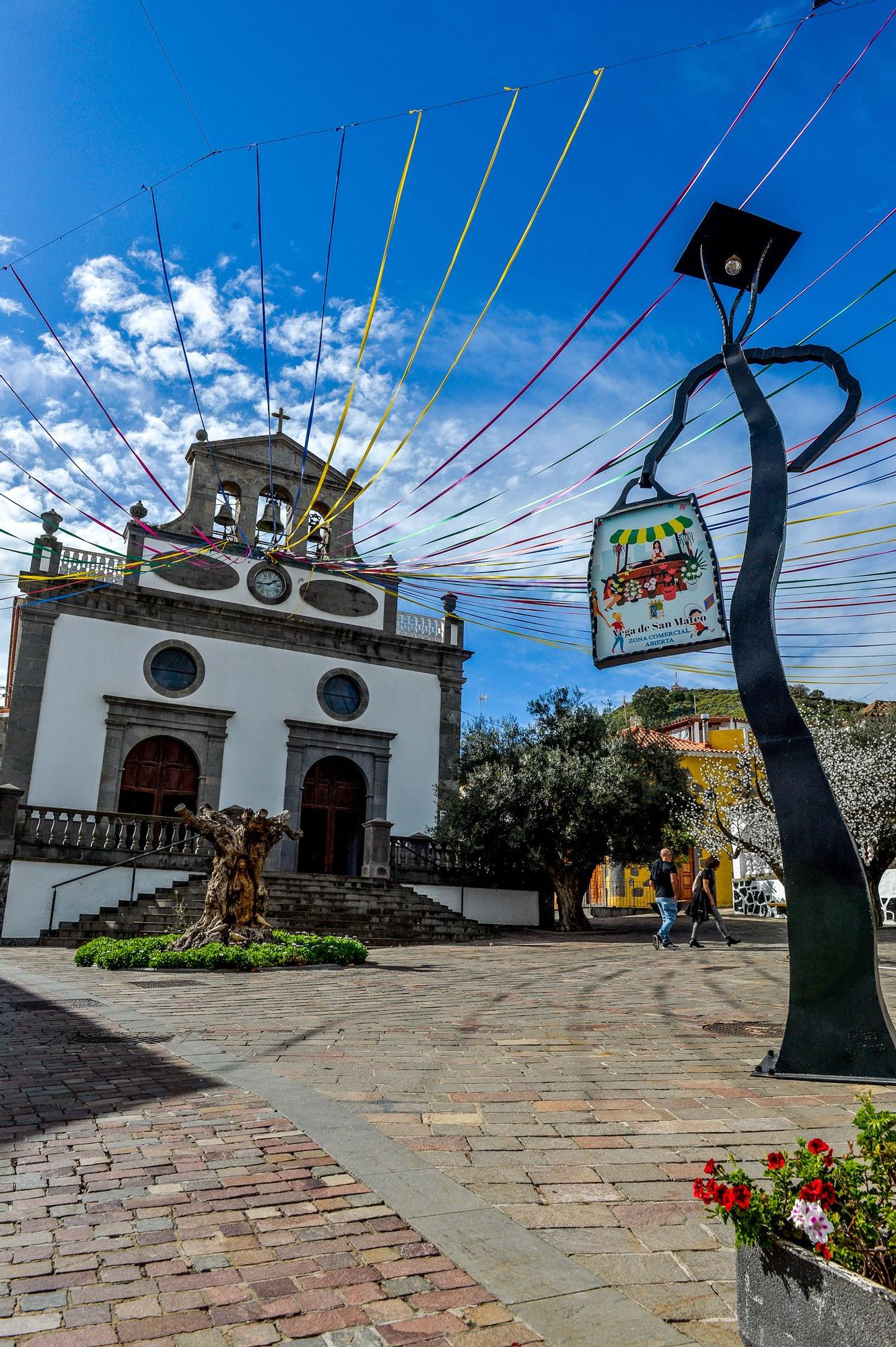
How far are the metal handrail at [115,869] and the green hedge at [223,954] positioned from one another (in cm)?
500

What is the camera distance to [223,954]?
11.8 m

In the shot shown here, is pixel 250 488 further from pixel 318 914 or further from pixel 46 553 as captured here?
pixel 318 914

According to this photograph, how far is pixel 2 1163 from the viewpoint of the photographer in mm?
3697

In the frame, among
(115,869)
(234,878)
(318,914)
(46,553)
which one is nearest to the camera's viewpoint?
(234,878)

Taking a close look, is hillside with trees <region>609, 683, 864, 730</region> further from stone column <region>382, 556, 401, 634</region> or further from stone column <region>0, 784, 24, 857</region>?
stone column <region>0, 784, 24, 857</region>

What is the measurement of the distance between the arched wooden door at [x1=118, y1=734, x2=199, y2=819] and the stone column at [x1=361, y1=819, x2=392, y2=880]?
4.69 meters

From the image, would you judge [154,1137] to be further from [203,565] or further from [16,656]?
→ [203,565]

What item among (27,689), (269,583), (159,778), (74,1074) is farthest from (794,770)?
(269,583)

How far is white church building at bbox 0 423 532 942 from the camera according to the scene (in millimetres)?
20875

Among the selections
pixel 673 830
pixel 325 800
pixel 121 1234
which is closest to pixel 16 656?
pixel 325 800

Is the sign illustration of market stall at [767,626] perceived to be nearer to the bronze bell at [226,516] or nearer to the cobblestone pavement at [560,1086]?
the cobblestone pavement at [560,1086]

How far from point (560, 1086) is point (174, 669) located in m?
20.2

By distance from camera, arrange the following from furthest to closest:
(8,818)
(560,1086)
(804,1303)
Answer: (8,818)
(560,1086)
(804,1303)

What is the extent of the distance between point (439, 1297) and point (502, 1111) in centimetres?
209
